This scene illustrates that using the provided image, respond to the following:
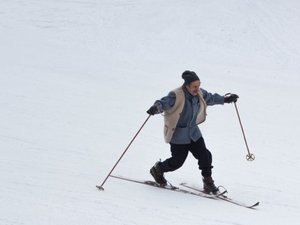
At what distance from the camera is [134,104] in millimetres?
11000

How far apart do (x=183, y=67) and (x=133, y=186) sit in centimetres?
817

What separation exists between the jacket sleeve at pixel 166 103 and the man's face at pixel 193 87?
17 centimetres

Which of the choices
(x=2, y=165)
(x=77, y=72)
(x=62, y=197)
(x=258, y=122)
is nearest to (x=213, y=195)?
(x=62, y=197)

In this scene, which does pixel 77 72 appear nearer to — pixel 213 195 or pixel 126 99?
pixel 126 99

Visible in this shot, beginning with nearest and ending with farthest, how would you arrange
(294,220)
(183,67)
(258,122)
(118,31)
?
1. (294,220)
2. (258,122)
3. (183,67)
4. (118,31)

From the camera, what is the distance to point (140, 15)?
19188 millimetres

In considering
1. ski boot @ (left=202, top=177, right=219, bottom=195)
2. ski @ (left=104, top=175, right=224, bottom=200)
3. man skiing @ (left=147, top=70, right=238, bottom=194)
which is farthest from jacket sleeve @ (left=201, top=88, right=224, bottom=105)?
ski @ (left=104, top=175, right=224, bottom=200)

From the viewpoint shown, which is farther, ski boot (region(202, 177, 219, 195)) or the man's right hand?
ski boot (region(202, 177, 219, 195))

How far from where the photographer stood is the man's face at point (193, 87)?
19.7 ft

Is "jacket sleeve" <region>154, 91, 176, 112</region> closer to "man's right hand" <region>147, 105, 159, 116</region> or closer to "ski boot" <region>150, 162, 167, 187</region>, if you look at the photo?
"man's right hand" <region>147, 105, 159, 116</region>

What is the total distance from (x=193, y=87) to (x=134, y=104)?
504 centimetres

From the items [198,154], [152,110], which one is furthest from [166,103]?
[198,154]

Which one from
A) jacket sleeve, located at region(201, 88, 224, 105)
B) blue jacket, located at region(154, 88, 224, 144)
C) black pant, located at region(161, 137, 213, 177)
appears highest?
jacket sleeve, located at region(201, 88, 224, 105)

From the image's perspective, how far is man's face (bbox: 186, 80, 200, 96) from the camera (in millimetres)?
5996
